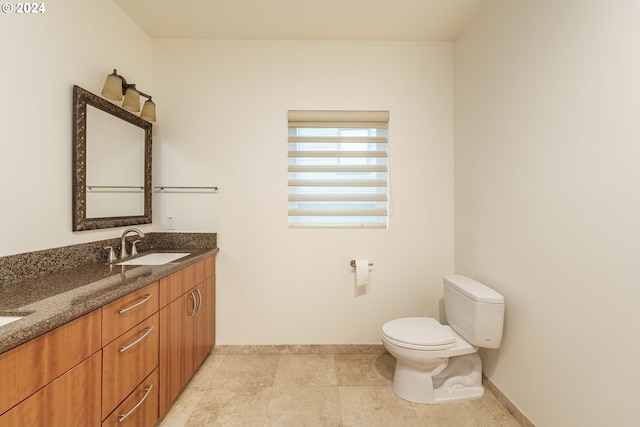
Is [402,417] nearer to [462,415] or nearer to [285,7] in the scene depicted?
[462,415]

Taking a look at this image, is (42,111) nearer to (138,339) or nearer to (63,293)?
(63,293)

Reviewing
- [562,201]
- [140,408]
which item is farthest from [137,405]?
[562,201]

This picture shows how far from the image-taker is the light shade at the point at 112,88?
5.55 feet

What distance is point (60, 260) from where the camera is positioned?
148 cm

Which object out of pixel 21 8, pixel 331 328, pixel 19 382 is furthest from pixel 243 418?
pixel 21 8

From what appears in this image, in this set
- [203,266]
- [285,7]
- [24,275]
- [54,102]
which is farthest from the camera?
[203,266]

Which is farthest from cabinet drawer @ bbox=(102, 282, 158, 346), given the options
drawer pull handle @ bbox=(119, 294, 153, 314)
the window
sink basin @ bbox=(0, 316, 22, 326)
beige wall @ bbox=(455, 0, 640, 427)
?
beige wall @ bbox=(455, 0, 640, 427)

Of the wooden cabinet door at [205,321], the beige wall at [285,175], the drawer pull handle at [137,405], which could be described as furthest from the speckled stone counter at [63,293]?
the beige wall at [285,175]

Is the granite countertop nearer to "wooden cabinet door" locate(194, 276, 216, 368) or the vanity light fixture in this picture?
"wooden cabinet door" locate(194, 276, 216, 368)

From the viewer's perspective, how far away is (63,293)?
3.57 ft

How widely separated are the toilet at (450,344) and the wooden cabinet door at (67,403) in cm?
149

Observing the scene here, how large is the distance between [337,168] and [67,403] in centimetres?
199

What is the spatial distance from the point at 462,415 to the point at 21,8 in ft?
10.4

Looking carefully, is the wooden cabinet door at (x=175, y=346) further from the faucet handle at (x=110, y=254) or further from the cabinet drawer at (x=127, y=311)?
the faucet handle at (x=110, y=254)
